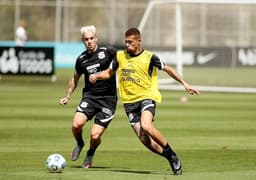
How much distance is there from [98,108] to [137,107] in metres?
1.31

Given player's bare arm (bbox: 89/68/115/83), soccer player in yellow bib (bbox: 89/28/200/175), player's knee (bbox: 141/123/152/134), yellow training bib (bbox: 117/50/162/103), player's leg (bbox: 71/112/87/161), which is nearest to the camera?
player's knee (bbox: 141/123/152/134)

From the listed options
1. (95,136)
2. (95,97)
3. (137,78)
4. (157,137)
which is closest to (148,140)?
(157,137)

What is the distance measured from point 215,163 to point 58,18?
39.8m

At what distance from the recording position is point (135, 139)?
18.4m

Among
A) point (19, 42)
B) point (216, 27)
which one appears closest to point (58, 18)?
point (19, 42)

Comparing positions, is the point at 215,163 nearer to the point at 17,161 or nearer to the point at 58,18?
the point at 17,161

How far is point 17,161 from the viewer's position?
1452 centimetres

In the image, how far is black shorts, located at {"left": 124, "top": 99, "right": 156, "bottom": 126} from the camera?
12914mm

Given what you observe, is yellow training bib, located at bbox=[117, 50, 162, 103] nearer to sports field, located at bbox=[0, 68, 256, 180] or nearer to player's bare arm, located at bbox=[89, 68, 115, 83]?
player's bare arm, located at bbox=[89, 68, 115, 83]

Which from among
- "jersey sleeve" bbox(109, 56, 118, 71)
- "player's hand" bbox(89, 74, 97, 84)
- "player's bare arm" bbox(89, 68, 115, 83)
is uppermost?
"jersey sleeve" bbox(109, 56, 118, 71)

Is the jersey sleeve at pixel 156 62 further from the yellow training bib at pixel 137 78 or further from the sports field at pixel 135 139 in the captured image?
the sports field at pixel 135 139

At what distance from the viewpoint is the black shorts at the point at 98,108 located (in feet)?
46.4

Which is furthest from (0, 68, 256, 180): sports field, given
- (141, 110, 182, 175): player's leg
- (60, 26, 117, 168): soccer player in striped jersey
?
(60, 26, 117, 168): soccer player in striped jersey

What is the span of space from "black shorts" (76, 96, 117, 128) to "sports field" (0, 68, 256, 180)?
74cm
